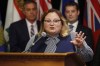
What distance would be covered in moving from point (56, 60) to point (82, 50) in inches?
28.9

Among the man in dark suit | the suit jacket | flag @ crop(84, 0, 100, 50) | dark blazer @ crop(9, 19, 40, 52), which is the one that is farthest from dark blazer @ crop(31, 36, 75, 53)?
flag @ crop(84, 0, 100, 50)

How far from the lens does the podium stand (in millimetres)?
1938

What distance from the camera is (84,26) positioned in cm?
450

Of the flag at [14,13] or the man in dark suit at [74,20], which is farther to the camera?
the flag at [14,13]

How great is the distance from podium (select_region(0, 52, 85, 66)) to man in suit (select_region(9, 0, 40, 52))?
2222mm

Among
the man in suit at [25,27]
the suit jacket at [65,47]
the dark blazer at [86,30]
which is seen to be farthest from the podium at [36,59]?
the dark blazer at [86,30]

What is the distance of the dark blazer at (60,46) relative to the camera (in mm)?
2615

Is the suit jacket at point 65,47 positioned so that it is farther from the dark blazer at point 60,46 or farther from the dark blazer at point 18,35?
the dark blazer at point 18,35

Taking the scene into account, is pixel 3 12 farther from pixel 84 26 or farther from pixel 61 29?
pixel 61 29

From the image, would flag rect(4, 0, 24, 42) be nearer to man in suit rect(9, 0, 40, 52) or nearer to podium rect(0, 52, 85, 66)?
man in suit rect(9, 0, 40, 52)

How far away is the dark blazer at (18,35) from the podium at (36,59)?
2107 mm

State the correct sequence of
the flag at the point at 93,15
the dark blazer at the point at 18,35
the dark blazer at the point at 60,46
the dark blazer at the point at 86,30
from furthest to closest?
1. the flag at the point at 93,15
2. the dark blazer at the point at 86,30
3. the dark blazer at the point at 18,35
4. the dark blazer at the point at 60,46

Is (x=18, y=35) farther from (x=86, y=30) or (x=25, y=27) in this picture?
(x=86, y=30)

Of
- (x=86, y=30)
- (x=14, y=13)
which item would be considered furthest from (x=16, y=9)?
(x=86, y=30)
